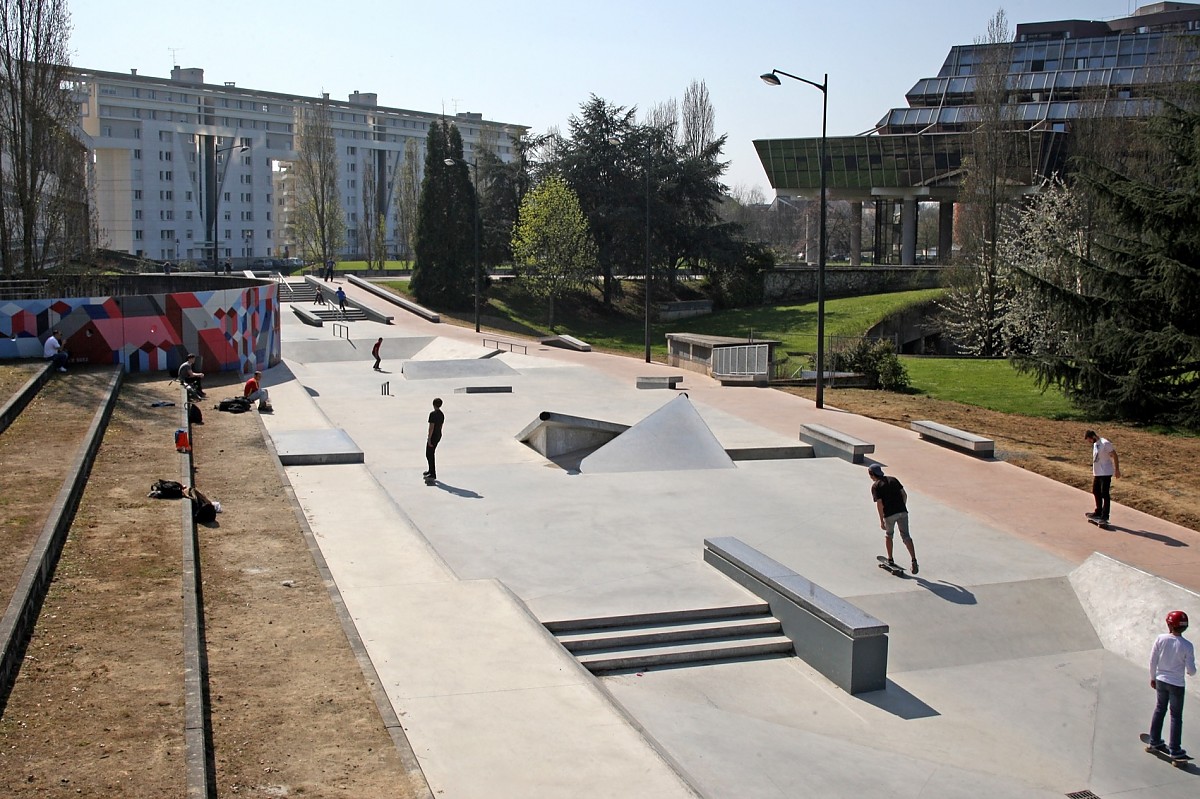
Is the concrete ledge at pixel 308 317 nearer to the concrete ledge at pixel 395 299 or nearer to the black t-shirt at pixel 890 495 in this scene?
the concrete ledge at pixel 395 299

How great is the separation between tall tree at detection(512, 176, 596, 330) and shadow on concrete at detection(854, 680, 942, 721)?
44.5 meters

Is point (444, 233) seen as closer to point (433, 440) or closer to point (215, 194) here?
point (215, 194)

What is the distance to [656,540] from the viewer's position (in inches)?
564

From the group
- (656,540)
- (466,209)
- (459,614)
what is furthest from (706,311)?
(459,614)

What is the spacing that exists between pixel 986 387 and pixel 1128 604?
21.9m

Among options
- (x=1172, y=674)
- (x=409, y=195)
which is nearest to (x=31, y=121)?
(x=1172, y=674)

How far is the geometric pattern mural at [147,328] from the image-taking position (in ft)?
83.5

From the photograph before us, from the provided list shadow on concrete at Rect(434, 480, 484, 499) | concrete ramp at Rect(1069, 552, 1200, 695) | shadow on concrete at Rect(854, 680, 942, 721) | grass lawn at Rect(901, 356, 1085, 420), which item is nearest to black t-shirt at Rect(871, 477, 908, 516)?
concrete ramp at Rect(1069, 552, 1200, 695)

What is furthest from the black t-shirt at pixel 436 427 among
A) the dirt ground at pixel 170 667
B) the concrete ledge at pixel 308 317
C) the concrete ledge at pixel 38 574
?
the concrete ledge at pixel 308 317

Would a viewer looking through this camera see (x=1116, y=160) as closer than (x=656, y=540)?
No

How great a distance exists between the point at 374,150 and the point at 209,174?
21758 mm

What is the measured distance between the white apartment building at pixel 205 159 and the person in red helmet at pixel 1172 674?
71.9m

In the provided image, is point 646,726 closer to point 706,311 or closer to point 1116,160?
point 1116,160

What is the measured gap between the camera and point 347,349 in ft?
127
